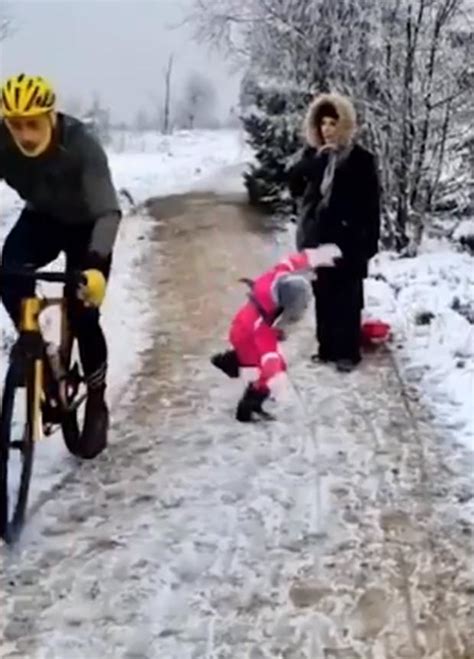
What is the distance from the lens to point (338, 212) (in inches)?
347

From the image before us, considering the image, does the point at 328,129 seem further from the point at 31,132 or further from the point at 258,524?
the point at 258,524

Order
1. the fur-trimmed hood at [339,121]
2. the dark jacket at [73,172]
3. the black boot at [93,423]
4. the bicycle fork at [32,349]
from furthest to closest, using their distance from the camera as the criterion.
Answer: the fur-trimmed hood at [339,121] → the black boot at [93,423] → the dark jacket at [73,172] → the bicycle fork at [32,349]

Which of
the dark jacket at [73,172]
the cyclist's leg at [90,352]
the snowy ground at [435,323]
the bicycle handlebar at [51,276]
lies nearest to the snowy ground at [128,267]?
the cyclist's leg at [90,352]

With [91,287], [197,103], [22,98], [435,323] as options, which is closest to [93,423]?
[91,287]

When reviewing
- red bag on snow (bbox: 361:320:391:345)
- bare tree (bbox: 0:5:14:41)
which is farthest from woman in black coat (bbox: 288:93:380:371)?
bare tree (bbox: 0:5:14:41)

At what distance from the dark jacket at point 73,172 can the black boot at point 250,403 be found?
73.7 inches

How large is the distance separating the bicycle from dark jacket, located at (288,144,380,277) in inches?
123

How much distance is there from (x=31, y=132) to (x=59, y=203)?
18.5 inches

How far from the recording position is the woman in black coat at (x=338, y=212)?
8648mm

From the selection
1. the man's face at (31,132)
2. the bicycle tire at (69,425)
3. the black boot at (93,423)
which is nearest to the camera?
the man's face at (31,132)

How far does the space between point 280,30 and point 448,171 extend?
22.2ft

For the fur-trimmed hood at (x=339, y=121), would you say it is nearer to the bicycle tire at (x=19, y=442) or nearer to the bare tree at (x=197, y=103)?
the bicycle tire at (x=19, y=442)

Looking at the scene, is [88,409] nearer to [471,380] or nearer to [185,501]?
[185,501]

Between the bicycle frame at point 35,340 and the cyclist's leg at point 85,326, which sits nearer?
the bicycle frame at point 35,340
